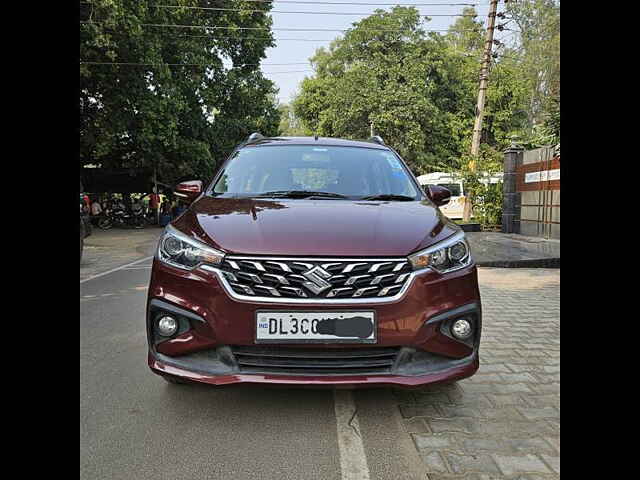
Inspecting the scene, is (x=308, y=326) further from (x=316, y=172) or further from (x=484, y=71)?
(x=484, y=71)

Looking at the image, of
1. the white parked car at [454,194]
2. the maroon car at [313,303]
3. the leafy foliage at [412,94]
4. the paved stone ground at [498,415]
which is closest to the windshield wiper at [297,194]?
the maroon car at [313,303]

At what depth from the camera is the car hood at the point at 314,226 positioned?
110 inches

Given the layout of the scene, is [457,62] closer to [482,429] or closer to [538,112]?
[538,112]

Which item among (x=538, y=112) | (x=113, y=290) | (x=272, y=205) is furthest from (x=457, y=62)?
(x=272, y=205)

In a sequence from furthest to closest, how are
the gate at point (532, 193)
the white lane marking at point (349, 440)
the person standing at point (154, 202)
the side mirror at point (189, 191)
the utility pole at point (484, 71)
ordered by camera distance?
1. the person standing at point (154, 202)
2. the utility pole at point (484, 71)
3. the gate at point (532, 193)
4. the side mirror at point (189, 191)
5. the white lane marking at point (349, 440)

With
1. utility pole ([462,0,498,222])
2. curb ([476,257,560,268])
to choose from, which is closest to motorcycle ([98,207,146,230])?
utility pole ([462,0,498,222])

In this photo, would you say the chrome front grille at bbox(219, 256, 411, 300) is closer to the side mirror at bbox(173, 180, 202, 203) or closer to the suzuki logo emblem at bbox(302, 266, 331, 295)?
the suzuki logo emblem at bbox(302, 266, 331, 295)

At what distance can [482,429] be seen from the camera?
2.94 meters

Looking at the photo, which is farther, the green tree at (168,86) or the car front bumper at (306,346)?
the green tree at (168,86)

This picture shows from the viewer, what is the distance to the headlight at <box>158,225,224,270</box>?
2.84 meters

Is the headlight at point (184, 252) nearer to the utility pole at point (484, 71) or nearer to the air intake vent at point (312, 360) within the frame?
Answer: the air intake vent at point (312, 360)

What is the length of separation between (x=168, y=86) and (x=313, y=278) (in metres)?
20.7

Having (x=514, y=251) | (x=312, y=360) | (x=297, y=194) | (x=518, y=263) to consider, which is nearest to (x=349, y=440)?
(x=312, y=360)
